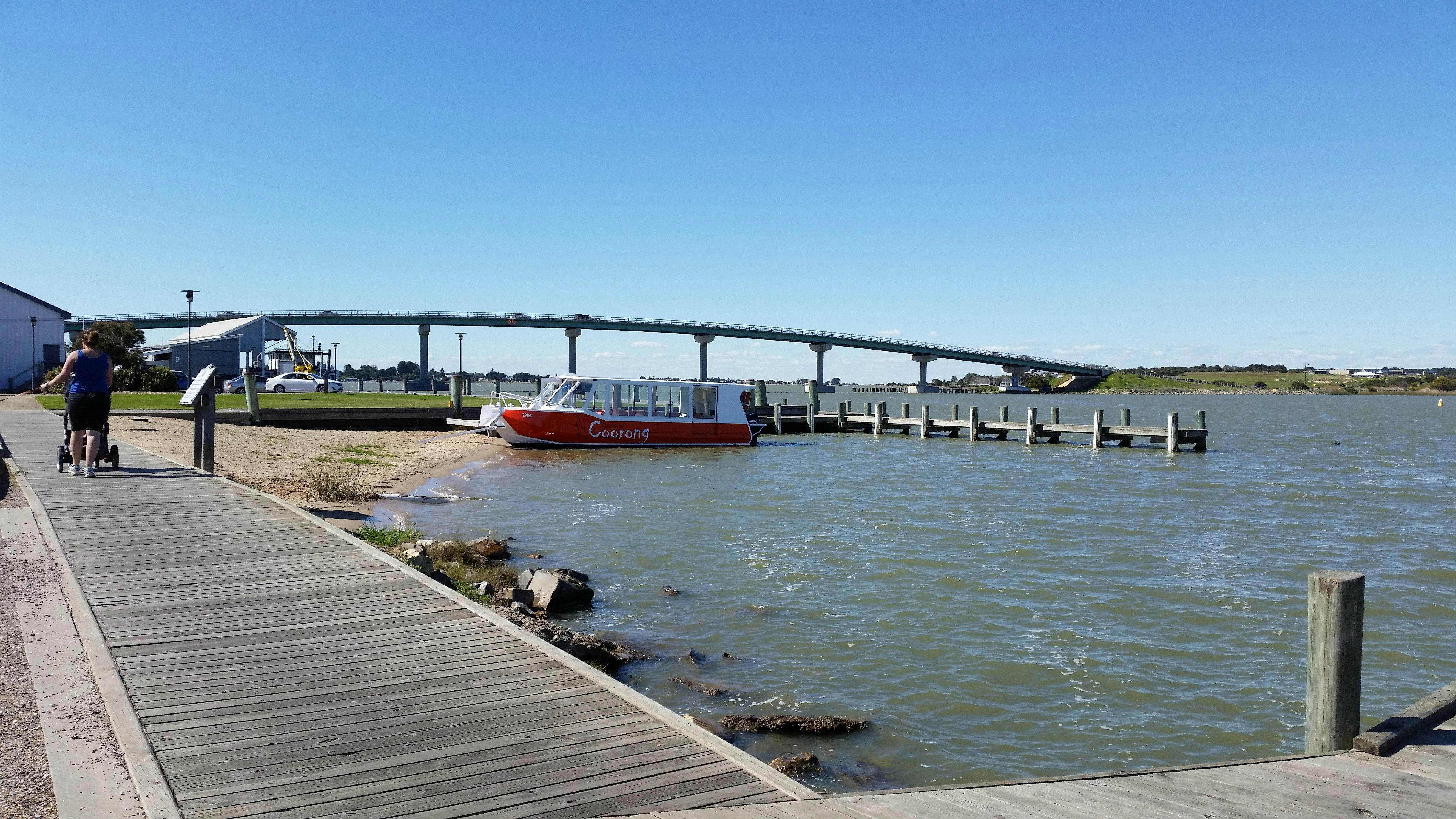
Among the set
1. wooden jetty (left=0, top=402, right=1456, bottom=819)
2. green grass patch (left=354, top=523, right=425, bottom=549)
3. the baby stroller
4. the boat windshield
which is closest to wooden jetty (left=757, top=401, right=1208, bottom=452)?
the boat windshield

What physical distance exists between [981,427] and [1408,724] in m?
40.9

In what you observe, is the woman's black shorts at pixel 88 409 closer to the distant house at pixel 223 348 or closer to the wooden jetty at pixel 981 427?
the wooden jetty at pixel 981 427

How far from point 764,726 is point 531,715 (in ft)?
9.59

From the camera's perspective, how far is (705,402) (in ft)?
125

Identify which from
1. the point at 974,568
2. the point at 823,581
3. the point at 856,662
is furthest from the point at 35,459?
the point at 974,568

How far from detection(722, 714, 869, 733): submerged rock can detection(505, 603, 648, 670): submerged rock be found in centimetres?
142

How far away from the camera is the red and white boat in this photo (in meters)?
34.0

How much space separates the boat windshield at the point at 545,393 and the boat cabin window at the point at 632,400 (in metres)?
2.17

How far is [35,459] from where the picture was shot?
582 inches

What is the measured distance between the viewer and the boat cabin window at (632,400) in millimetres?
35719

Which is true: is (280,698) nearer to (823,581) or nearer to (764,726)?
(764,726)

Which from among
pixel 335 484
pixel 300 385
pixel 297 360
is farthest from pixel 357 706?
pixel 297 360

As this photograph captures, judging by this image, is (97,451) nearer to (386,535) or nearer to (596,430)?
(386,535)

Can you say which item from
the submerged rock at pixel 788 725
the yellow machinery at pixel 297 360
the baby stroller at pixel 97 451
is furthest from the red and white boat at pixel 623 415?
the yellow machinery at pixel 297 360
